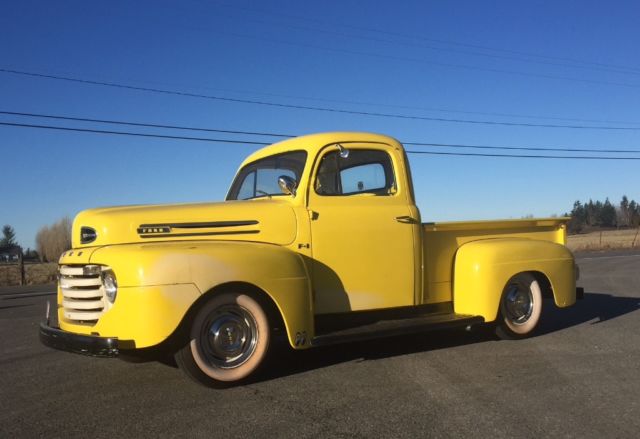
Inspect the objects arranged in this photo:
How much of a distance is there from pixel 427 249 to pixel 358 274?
3.04 feet

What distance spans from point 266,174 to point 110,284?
7.04ft

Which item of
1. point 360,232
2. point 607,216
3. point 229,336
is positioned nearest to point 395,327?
point 360,232

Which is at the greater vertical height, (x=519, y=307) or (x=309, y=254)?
(x=309, y=254)

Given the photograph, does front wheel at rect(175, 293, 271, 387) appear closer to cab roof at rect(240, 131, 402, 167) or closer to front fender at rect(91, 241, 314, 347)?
front fender at rect(91, 241, 314, 347)

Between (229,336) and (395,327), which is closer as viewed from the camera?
(229,336)

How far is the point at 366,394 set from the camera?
4230 millimetres

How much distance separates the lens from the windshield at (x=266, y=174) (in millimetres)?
5520

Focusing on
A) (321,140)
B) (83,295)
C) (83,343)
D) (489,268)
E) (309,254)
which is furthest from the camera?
(489,268)

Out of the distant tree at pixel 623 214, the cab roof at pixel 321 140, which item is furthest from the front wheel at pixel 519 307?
the distant tree at pixel 623 214

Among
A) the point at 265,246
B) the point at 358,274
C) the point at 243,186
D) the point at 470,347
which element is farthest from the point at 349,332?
the point at 243,186

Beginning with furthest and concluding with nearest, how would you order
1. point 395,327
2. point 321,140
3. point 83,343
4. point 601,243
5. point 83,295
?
1. point 601,243
2. point 321,140
3. point 395,327
4. point 83,295
5. point 83,343

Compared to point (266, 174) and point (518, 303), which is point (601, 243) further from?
point (266, 174)

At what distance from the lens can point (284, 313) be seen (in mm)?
4531

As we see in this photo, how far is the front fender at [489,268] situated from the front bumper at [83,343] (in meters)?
3.47
